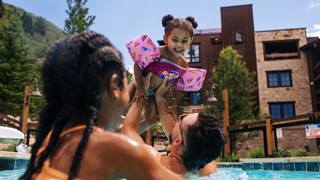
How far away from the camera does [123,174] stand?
3.58ft

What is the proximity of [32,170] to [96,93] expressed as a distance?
0.99 feet

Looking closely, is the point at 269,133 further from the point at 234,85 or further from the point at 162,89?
the point at 234,85

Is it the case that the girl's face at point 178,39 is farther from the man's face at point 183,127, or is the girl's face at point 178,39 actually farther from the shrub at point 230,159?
the shrub at point 230,159

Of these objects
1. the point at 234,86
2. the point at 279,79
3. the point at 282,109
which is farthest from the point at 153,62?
the point at 279,79

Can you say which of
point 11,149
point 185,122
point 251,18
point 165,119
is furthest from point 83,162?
point 251,18

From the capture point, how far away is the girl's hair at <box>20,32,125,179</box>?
1099 millimetres

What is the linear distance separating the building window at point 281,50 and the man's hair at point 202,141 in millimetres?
28334

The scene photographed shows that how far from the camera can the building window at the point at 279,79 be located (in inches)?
1117

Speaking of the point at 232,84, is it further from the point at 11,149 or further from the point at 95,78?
the point at 95,78

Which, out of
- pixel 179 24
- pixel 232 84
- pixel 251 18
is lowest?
pixel 179 24

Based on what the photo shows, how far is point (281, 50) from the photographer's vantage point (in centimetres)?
2988

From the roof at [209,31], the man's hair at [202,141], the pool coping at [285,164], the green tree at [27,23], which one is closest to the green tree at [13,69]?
the pool coping at [285,164]

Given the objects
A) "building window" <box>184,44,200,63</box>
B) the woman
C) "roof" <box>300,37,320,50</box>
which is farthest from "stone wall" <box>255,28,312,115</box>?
the woman

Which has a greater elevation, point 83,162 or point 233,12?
point 233,12
